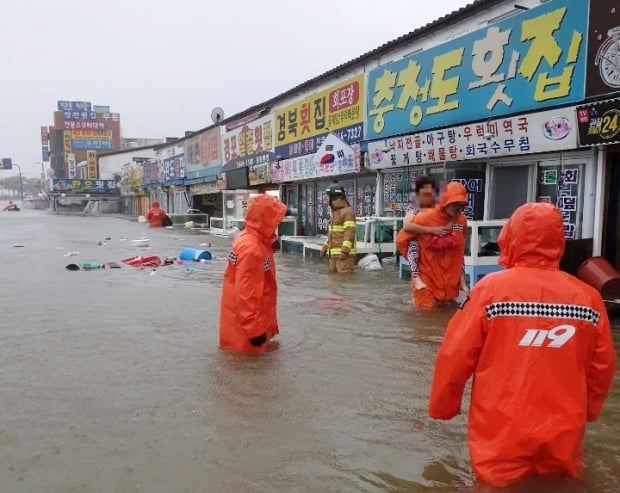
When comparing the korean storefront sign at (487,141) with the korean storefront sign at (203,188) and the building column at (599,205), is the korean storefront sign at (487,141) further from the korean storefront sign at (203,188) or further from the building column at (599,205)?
the korean storefront sign at (203,188)

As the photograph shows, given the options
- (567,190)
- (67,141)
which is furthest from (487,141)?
(67,141)

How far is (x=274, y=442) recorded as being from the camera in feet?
11.3

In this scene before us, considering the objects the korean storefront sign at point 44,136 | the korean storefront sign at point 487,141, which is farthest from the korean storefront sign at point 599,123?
the korean storefront sign at point 44,136

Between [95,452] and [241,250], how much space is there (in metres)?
1.93

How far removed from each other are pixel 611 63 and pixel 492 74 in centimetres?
252

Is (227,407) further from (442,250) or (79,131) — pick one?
(79,131)

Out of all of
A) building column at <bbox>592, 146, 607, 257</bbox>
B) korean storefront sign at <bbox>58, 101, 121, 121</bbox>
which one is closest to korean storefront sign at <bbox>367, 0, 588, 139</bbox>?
building column at <bbox>592, 146, 607, 257</bbox>

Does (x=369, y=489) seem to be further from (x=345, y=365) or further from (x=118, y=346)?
(x=118, y=346)

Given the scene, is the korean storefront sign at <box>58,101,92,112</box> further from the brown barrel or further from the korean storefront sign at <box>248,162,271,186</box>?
the brown barrel

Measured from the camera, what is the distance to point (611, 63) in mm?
7492

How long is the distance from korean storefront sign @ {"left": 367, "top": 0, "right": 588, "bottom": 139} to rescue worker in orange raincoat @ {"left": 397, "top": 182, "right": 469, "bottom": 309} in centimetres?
354

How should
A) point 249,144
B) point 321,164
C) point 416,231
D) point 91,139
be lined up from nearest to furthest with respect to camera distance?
point 416,231
point 321,164
point 249,144
point 91,139

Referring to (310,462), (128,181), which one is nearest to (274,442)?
(310,462)

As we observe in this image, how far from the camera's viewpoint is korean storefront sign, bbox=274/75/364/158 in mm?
14352
